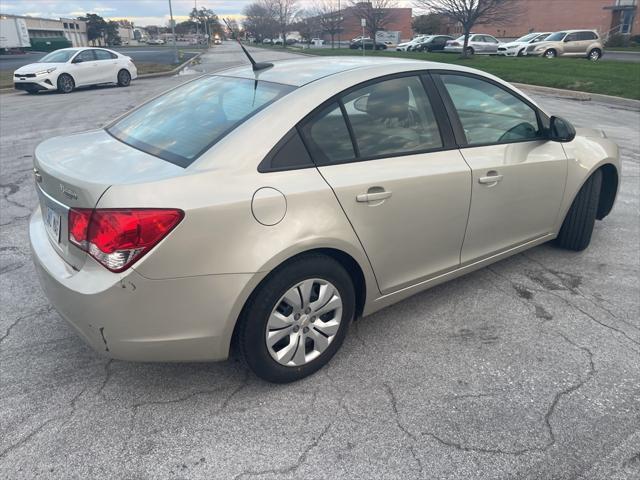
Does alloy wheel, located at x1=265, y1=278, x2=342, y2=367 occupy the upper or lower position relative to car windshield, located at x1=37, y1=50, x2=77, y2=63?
lower

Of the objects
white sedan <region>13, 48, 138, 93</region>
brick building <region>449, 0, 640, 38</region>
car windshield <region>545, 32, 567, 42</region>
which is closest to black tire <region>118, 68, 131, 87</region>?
white sedan <region>13, 48, 138, 93</region>

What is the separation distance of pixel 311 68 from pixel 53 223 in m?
1.70

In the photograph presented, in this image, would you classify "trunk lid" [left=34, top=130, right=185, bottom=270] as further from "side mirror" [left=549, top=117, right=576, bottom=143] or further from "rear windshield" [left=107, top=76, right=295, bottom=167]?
"side mirror" [left=549, top=117, right=576, bottom=143]

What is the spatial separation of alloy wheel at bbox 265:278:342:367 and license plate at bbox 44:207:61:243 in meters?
1.13

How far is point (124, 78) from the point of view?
720 inches

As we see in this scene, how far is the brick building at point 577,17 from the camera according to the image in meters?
47.6

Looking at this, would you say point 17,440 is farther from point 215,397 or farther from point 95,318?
point 215,397

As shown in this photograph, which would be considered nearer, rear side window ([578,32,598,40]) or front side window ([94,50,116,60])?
front side window ([94,50,116,60])

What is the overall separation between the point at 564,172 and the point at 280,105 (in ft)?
7.72

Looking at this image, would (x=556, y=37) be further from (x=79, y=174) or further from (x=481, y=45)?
(x=79, y=174)

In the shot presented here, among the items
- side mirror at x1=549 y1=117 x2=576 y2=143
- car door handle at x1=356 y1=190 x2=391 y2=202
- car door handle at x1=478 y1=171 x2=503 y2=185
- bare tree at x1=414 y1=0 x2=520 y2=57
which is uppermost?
bare tree at x1=414 y1=0 x2=520 y2=57

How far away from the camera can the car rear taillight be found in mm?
2137

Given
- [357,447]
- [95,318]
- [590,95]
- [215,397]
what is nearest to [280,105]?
[95,318]

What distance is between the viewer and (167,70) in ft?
80.6
